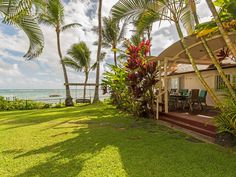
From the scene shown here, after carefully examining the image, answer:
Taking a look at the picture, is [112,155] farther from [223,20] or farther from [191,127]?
[223,20]

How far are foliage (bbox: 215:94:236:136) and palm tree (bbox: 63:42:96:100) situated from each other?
24137 millimetres

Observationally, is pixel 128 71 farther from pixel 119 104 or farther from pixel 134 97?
pixel 119 104

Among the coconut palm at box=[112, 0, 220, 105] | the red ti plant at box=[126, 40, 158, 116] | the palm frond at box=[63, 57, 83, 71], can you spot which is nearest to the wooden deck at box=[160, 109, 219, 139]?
the red ti plant at box=[126, 40, 158, 116]

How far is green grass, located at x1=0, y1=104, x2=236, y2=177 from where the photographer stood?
4.80m

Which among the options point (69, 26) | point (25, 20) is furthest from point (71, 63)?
point (25, 20)

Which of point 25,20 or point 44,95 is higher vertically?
point 25,20

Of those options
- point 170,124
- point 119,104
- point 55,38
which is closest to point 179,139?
point 170,124

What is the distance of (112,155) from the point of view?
5.87 metres

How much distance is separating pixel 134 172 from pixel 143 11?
5.60 metres

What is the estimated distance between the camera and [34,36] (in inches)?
258

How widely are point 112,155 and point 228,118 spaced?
330 centimetres

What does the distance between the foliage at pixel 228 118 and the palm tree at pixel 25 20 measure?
5.58 meters

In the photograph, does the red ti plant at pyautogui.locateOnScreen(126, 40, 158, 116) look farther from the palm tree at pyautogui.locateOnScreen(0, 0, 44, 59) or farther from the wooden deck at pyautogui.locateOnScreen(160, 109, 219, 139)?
the palm tree at pyautogui.locateOnScreen(0, 0, 44, 59)

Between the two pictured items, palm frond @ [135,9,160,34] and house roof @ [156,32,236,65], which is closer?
palm frond @ [135,9,160,34]
